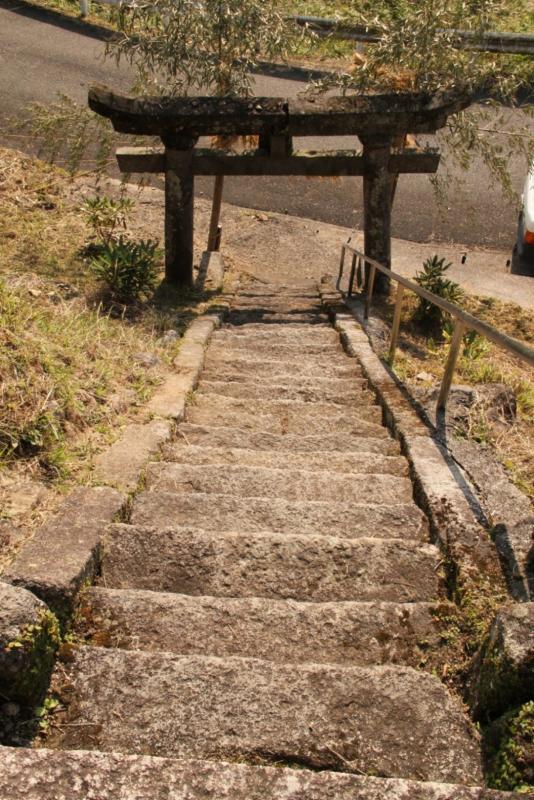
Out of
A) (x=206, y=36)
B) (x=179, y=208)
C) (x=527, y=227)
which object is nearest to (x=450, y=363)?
(x=179, y=208)

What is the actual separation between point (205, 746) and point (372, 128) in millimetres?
7222

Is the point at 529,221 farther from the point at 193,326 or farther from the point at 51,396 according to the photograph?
the point at 51,396

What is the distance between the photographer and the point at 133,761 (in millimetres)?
1765

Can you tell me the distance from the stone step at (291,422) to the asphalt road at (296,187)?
6601 mm

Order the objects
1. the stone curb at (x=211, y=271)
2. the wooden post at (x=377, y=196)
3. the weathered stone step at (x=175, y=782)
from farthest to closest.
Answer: the stone curb at (x=211, y=271) < the wooden post at (x=377, y=196) < the weathered stone step at (x=175, y=782)

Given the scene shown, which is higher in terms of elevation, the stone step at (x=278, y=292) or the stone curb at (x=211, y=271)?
the stone curb at (x=211, y=271)

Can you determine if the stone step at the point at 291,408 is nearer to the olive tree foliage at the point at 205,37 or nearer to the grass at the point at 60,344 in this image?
the grass at the point at 60,344

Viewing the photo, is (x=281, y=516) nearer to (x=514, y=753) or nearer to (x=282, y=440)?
(x=282, y=440)

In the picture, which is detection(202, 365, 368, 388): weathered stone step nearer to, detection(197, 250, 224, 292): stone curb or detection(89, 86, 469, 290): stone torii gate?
detection(89, 86, 469, 290): stone torii gate

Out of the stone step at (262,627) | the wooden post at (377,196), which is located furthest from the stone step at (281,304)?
the stone step at (262,627)

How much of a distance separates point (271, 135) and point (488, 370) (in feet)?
12.4

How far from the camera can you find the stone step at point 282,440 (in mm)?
4508

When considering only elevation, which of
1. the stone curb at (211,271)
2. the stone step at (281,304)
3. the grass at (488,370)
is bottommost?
the grass at (488,370)

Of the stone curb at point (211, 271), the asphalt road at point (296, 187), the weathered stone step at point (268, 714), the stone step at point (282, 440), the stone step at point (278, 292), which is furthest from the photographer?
the asphalt road at point (296, 187)
